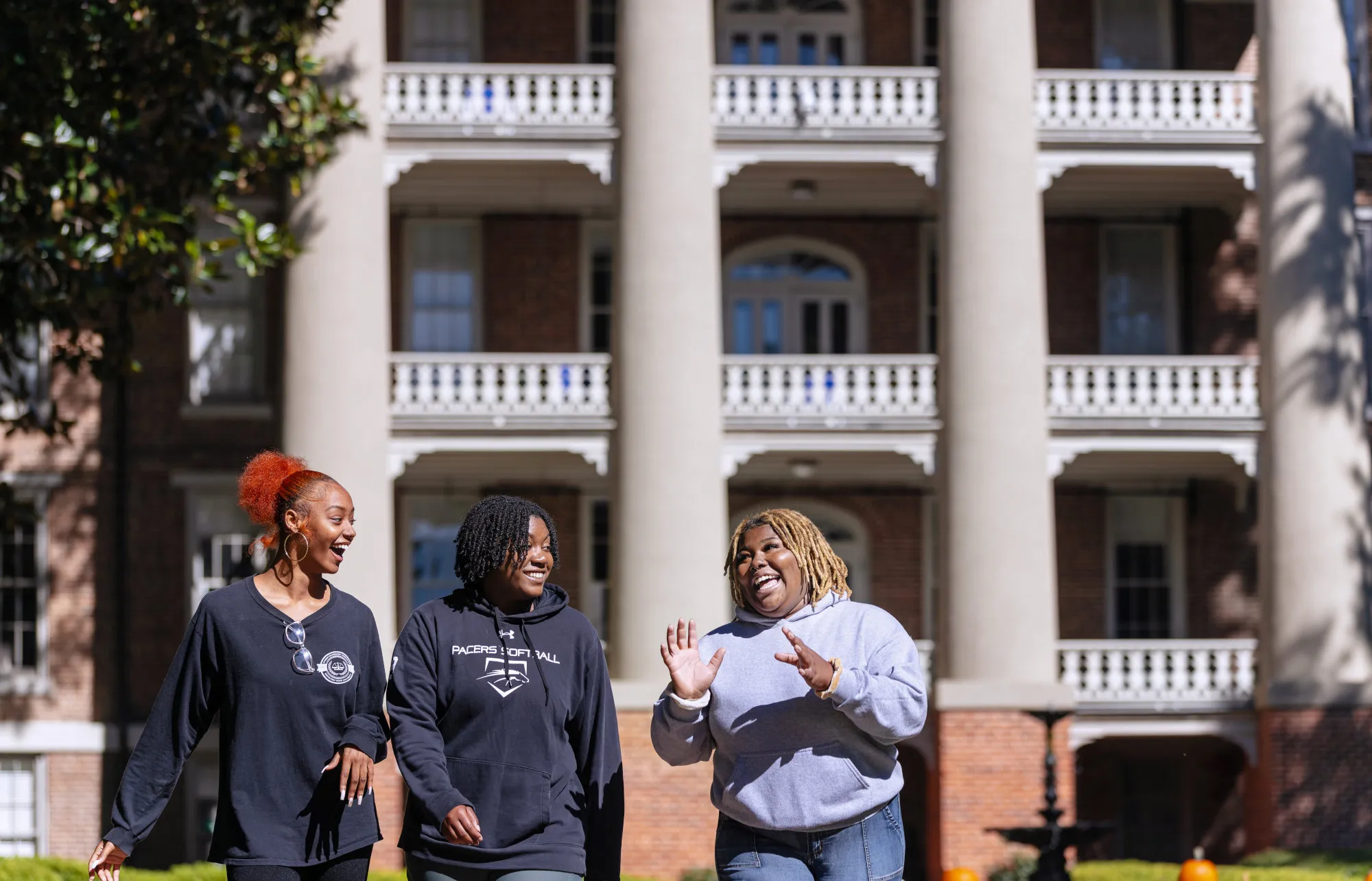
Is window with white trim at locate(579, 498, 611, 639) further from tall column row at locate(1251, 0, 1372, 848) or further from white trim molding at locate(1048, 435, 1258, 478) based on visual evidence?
tall column row at locate(1251, 0, 1372, 848)

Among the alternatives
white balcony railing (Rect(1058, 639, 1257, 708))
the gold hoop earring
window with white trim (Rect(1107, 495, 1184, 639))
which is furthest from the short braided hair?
window with white trim (Rect(1107, 495, 1184, 639))

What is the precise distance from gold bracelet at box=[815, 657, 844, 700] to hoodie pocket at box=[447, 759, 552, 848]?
93 cm

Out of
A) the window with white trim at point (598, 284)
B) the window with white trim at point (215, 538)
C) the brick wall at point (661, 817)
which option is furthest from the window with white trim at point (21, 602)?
the brick wall at point (661, 817)

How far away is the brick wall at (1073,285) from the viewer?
26.1m

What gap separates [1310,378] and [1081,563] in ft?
13.7

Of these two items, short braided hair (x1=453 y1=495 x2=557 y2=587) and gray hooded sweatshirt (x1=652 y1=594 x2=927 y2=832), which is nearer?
gray hooded sweatshirt (x1=652 y1=594 x2=927 y2=832)

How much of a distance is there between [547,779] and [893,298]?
20165mm

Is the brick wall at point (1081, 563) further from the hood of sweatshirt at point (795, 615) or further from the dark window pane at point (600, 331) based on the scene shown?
the hood of sweatshirt at point (795, 615)

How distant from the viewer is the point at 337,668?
6488 mm

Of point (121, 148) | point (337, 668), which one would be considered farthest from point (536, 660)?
point (121, 148)

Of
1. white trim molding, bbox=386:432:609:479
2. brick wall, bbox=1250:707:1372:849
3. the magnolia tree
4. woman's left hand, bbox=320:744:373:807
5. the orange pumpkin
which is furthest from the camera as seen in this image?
white trim molding, bbox=386:432:609:479

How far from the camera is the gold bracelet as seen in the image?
6.21 meters

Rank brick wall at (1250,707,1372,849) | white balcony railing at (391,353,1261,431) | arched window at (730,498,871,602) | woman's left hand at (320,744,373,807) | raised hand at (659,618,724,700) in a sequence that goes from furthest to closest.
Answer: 1. arched window at (730,498,871,602)
2. white balcony railing at (391,353,1261,431)
3. brick wall at (1250,707,1372,849)
4. raised hand at (659,618,724,700)
5. woman's left hand at (320,744,373,807)

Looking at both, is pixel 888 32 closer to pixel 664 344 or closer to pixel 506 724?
pixel 664 344
